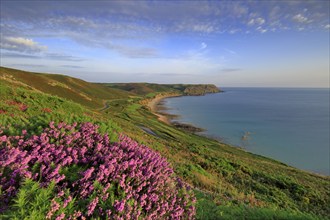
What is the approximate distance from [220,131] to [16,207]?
7478 centimetres

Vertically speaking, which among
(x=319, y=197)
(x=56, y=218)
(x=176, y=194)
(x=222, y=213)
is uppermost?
(x=56, y=218)

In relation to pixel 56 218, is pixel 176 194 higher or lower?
lower

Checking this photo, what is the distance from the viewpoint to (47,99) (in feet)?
88.1

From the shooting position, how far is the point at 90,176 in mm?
3584

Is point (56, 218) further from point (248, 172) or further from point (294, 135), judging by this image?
point (294, 135)

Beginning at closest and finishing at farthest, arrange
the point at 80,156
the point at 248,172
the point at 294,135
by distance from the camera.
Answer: the point at 80,156 → the point at 248,172 → the point at 294,135

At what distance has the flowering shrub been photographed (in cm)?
314

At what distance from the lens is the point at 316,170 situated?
4406cm

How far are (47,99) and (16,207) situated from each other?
27223 mm

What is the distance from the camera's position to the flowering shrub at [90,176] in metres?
3.14

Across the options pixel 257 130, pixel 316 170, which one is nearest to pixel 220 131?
pixel 257 130

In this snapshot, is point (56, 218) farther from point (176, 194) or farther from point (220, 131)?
point (220, 131)

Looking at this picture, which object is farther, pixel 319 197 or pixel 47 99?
pixel 47 99

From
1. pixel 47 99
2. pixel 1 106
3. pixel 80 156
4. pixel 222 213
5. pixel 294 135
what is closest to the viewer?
pixel 80 156
